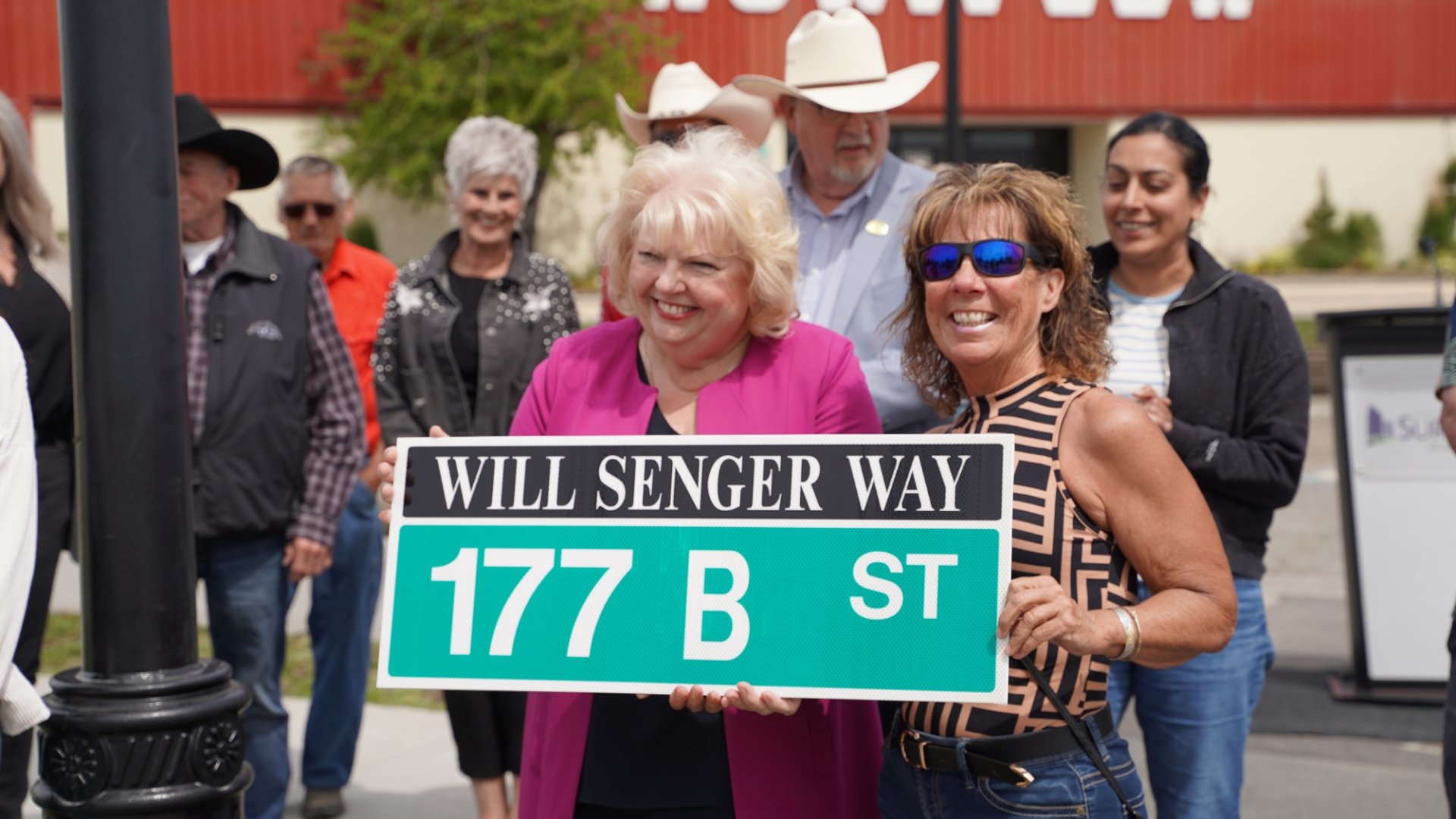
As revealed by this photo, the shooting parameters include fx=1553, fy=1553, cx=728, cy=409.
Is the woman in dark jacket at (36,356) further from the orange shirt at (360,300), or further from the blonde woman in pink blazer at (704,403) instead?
the orange shirt at (360,300)

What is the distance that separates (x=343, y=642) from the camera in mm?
5488

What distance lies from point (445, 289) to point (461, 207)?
0.28 metres

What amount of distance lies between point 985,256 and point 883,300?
1199mm

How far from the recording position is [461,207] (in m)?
5.09

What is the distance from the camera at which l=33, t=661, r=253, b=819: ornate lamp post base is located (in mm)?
3145

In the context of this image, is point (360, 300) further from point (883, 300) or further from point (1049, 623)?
point (1049, 623)

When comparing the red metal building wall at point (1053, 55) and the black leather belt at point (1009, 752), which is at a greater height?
the red metal building wall at point (1053, 55)

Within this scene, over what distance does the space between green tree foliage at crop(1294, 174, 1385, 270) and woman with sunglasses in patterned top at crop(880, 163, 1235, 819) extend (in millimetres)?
33271

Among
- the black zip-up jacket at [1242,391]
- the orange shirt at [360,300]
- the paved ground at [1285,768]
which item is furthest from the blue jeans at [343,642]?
the black zip-up jacket at [1242,391]

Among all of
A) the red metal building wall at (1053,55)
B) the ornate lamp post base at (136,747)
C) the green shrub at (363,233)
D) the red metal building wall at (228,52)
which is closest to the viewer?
the ornate lamp post base at (136,747)

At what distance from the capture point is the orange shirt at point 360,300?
6.02 metres

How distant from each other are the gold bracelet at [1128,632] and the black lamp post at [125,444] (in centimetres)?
189

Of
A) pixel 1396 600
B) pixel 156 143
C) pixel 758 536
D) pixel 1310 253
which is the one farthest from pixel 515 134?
pixel 1310 253

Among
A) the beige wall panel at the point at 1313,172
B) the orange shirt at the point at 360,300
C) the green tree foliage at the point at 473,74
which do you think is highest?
the green tree foliage at the point at 473,74
